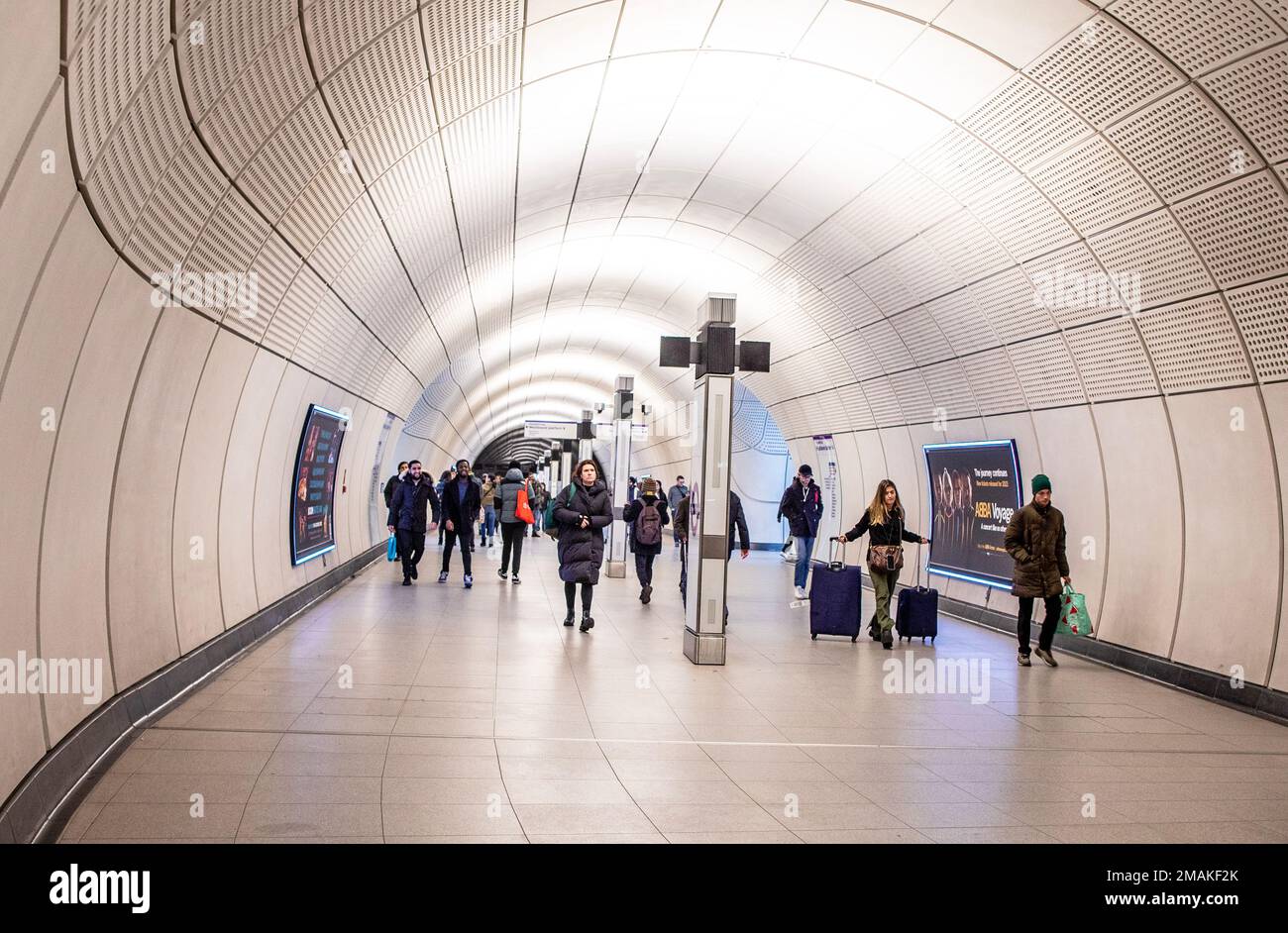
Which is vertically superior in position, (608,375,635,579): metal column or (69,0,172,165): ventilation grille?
(69,0,172,165): ventilation grille

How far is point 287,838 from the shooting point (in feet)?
14.6

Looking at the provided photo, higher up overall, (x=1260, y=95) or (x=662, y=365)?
(x=1260, y=95)

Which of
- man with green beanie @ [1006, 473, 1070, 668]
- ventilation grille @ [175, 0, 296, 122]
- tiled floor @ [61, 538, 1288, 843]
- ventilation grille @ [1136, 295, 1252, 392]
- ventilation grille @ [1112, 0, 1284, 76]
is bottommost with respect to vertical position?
tiled floor @ [61, 538, 1288, 843]

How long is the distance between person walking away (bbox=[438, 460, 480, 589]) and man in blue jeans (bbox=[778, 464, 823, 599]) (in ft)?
14.1

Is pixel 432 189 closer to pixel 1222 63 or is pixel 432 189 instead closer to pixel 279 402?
pixel 279 402

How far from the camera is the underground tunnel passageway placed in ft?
16.1

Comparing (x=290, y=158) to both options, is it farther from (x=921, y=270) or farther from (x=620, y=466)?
(x=620, y=466)

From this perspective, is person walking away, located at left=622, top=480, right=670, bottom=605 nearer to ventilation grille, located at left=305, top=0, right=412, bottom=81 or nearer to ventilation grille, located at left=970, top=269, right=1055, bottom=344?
ventilation grille, located at left=970, top=269, right=1055, bottom=344

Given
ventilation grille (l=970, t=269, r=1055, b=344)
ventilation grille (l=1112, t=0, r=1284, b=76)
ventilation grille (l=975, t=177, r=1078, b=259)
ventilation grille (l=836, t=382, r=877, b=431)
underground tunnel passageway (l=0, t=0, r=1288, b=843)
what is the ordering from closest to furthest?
underground tunnel passageway (l=0, t=0, r=1288, b=843)
ventilation grille (l=1112, t=0, r=1284, b=76)
ventilation grille (l=975, t=177, r=1078, b=259)
ventilation grille (l=970, t=269, r=1055, b=344)
ventilation grille (l=836, t=382, r=877, b=431)

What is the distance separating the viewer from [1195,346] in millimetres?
9055

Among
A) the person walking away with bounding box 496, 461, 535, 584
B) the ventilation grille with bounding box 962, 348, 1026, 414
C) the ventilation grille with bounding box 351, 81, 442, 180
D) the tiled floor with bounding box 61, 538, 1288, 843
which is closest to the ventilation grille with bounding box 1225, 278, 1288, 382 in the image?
the tiled floor with bounding box 61, 538, 1288, 843

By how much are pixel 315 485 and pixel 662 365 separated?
5.24 meters

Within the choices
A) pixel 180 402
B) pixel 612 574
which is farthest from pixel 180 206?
pixel 612 574

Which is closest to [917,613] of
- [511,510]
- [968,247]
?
[968,247]
